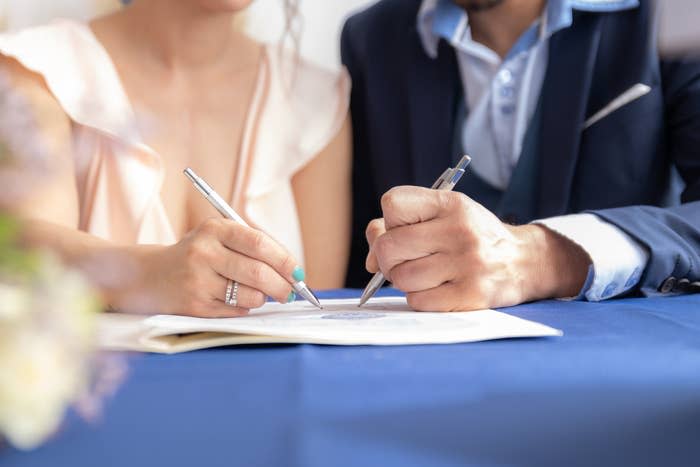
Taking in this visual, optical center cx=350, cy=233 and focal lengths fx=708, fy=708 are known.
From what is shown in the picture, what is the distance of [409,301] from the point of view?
768 mm

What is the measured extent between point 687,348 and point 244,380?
0.33 meters

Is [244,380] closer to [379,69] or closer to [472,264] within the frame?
[472,264]

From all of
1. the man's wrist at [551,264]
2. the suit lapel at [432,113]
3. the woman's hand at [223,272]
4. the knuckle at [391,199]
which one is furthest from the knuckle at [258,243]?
the suit lapel at [432,113]

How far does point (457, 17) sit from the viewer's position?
51.4 inches

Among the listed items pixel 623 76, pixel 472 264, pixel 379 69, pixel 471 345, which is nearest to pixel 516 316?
pixel 472 264

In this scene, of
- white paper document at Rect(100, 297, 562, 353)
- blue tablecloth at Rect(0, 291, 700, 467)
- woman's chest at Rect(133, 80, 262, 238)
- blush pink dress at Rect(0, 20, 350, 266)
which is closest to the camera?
blue tablecloth at Rect(0, 291, 700, 467)

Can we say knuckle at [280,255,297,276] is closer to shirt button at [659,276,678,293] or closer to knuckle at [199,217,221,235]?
knuckle at [199,217,221,235]

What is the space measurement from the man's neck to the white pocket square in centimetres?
23

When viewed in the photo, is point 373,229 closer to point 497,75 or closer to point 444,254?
point 444,254

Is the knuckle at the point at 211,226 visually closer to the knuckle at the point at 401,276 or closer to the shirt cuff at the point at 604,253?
A: the knuckle at the point at 401,276

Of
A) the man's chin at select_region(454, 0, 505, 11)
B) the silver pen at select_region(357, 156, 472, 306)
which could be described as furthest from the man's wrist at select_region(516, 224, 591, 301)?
the man's chin at select_region(454, 0, 505, 11)

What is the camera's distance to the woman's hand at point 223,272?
0.71 m

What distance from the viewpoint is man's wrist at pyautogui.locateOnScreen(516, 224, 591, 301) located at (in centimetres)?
83

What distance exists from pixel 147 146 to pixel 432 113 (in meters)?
0.51
